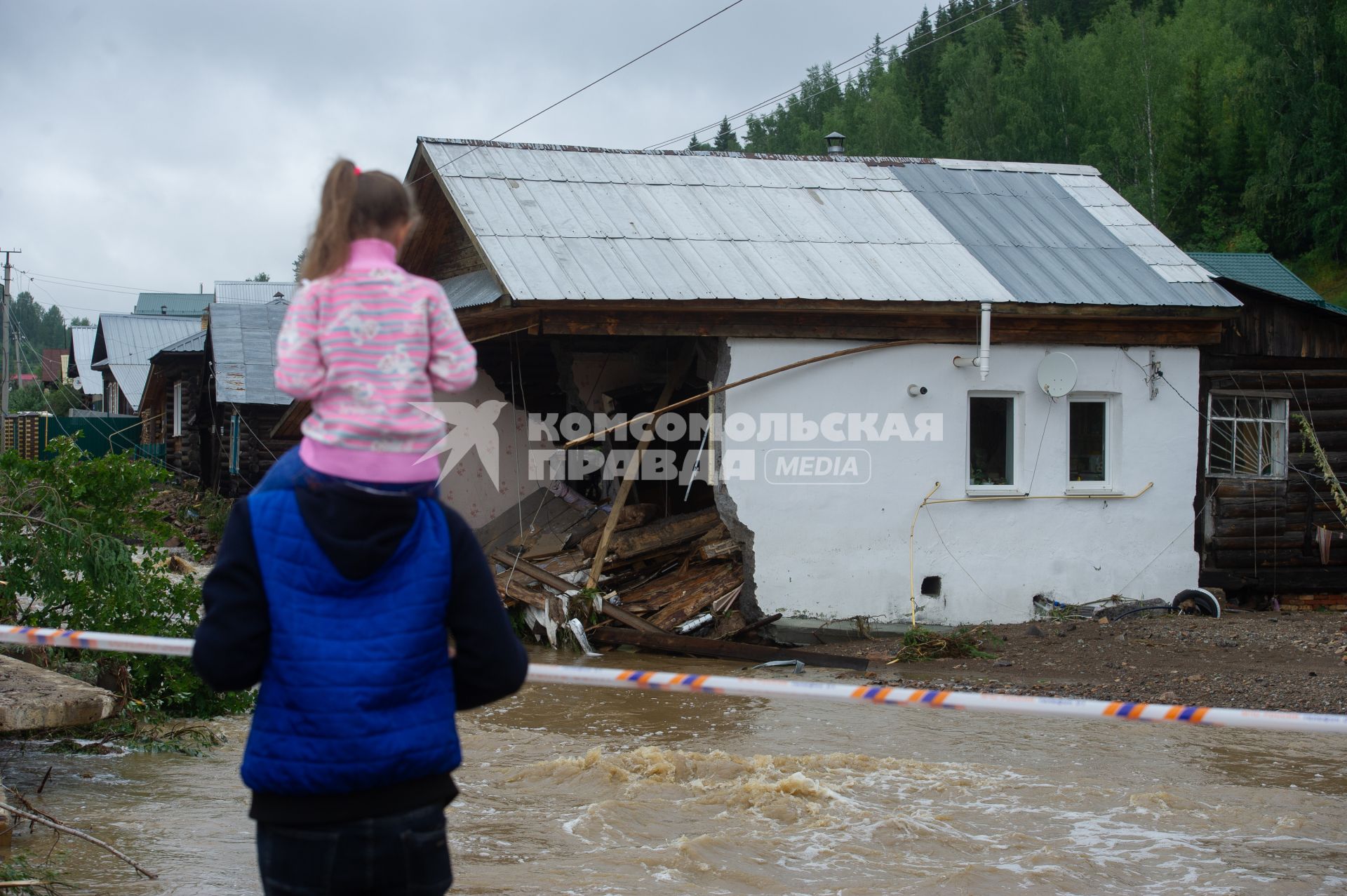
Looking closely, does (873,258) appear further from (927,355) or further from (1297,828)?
(1297,828)

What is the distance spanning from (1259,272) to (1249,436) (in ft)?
21.6

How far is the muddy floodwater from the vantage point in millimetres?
5129

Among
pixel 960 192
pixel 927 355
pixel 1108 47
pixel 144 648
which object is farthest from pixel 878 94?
pixel 144 648

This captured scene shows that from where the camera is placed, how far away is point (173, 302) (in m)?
67.3

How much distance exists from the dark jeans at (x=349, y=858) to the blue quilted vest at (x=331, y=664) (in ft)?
0.24

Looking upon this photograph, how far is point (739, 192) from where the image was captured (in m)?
13.9

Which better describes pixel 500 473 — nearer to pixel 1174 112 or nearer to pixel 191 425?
pixel 191 425

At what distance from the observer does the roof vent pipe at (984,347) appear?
39.2 ft

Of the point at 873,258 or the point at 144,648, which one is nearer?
the point at 144,648

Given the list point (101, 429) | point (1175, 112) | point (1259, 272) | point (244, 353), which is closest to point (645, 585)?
point (1259, 272)

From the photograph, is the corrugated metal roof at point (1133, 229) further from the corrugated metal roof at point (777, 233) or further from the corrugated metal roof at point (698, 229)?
the corrugated metal roof at point (698, 229)

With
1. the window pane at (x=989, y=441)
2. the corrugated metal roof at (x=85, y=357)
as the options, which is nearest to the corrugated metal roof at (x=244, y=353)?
the window pane at (x=989, y=441)

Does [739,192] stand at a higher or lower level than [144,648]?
higher

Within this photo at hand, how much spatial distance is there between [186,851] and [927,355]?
29.4ft
